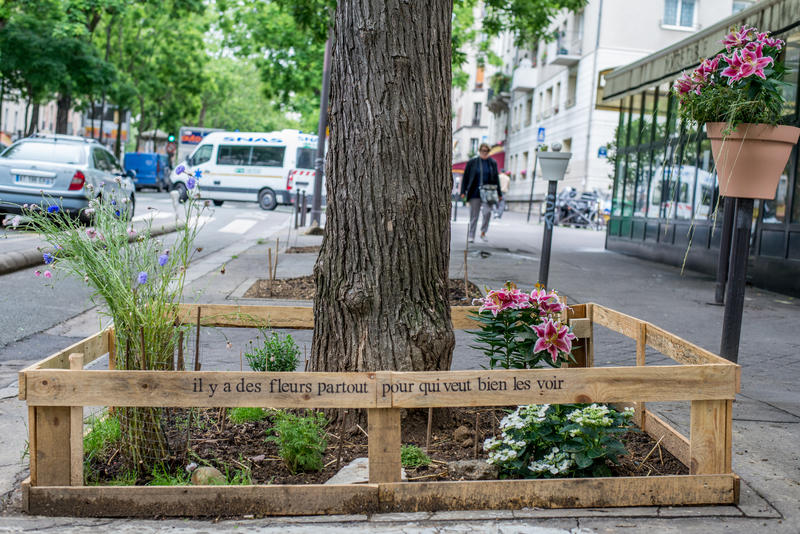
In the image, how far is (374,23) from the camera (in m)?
3.87

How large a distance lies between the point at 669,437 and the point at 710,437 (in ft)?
1.76

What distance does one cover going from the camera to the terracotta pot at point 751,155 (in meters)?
4.98

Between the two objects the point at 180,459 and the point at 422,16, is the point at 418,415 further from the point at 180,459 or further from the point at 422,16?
the point at 422,16

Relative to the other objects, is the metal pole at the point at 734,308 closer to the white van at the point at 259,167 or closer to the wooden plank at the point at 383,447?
the wooden plank at the point at 383,447

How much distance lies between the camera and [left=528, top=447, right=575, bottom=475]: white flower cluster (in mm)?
3334

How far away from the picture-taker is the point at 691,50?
11867 millimetres

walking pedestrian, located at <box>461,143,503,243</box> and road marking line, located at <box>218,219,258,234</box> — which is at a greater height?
walking pedestrian, located at <box>461,143,503,243</box>

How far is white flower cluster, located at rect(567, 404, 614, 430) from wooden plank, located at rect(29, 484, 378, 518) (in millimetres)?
1035

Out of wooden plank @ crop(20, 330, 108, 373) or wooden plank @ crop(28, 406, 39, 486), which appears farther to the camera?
wooden plank @ crop(20, 330, 108, 373)

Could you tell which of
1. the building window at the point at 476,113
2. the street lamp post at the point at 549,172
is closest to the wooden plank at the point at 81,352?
the street lamp post at the point at 549,172

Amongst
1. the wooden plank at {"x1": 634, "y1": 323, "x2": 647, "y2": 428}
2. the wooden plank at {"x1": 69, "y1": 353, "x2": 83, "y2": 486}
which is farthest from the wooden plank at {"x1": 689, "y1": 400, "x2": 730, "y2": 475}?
the wooden plank at {"x1": 69, "y1": 353, "x2": 83, "y2": 486}

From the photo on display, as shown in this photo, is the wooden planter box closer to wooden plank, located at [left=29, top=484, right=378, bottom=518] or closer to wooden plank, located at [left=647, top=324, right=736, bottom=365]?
wooden plank, located at [left=29, top=484, right=378, bottom=518]

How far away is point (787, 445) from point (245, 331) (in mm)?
4223

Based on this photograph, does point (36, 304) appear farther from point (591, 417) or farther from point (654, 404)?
point (591, 417)
